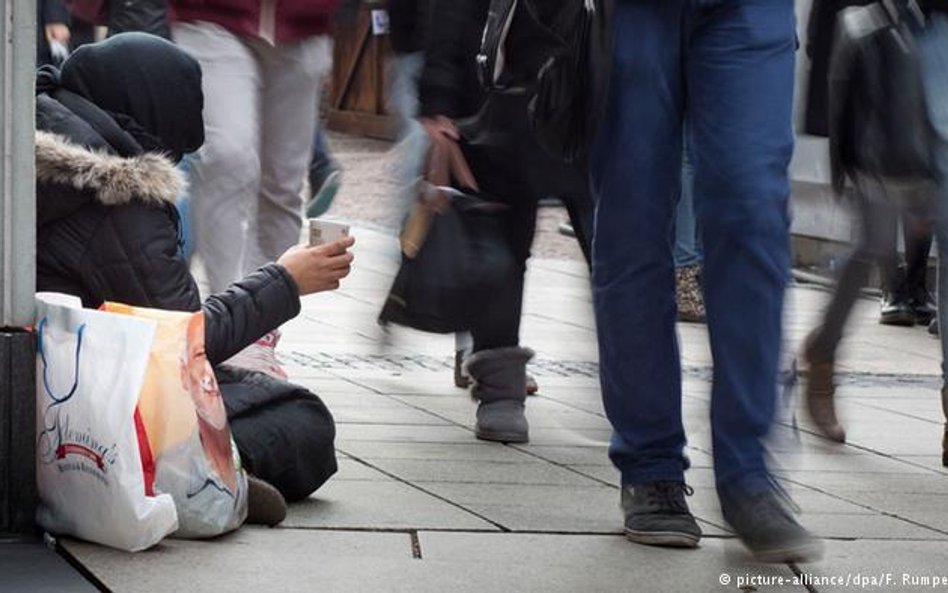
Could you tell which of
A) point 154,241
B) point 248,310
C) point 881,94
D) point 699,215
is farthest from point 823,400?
point 154,241

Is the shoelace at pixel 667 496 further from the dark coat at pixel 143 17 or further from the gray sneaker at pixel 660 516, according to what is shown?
the dark coat at pixel 143 17

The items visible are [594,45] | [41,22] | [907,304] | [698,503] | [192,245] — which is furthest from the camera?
[41,22]

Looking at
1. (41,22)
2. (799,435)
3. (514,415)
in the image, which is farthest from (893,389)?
(41,22)

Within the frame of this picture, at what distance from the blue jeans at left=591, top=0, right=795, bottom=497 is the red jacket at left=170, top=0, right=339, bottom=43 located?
2061 mm

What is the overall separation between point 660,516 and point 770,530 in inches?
13.1

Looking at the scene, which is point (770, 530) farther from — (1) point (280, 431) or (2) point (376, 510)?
(1) point (280, 431)

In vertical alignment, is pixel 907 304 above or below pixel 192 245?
below

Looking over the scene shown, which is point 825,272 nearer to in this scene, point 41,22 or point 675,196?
point 41,22

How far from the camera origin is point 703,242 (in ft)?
13.9

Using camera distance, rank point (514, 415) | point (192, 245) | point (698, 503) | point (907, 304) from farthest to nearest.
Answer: point (907, 304)
point (192, 245)
point (514, 415)
point (698, 503)

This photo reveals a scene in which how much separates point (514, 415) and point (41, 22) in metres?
5.65

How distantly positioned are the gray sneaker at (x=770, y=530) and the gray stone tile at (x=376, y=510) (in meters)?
0.59

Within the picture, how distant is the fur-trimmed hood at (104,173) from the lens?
171 inches

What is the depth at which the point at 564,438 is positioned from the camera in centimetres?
575
